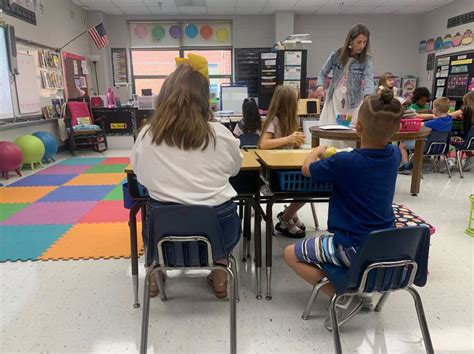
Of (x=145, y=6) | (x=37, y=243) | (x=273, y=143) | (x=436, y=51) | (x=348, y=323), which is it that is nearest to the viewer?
(x=348, y=323)

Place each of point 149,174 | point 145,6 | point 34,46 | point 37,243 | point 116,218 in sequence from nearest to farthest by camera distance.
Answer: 1. point 149,174
2. point 37,243
3. point 116,218
4. point 34,46
5. point 145,6

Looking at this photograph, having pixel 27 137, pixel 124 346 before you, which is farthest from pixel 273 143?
pixel 27 137

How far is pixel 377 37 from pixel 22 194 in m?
8.14

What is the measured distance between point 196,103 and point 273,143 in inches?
37.8

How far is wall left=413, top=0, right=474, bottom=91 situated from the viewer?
6.97 meters

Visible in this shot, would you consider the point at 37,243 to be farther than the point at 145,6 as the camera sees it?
No

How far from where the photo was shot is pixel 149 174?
1.38m

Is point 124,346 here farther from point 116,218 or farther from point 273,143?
point 116,218

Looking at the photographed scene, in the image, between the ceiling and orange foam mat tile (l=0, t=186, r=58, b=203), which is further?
the ceiling

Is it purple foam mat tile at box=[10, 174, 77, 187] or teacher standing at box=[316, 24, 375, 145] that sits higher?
teacher standing at box=[316, 24, 375, 145]

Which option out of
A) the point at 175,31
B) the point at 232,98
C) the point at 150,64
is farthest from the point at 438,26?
the point at 150,64

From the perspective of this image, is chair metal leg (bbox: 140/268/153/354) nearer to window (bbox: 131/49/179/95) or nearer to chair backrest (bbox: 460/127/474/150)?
chair backrest (bbox: 460/127/474/150)

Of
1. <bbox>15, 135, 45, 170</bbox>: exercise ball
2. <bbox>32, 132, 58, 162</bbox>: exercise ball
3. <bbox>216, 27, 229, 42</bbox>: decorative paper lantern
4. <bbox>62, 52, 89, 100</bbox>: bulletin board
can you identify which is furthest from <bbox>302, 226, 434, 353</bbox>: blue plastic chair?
<bbox>216, 27, 229, 42</bbox>: decorative paper lantern

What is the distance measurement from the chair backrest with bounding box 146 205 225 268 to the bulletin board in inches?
242
